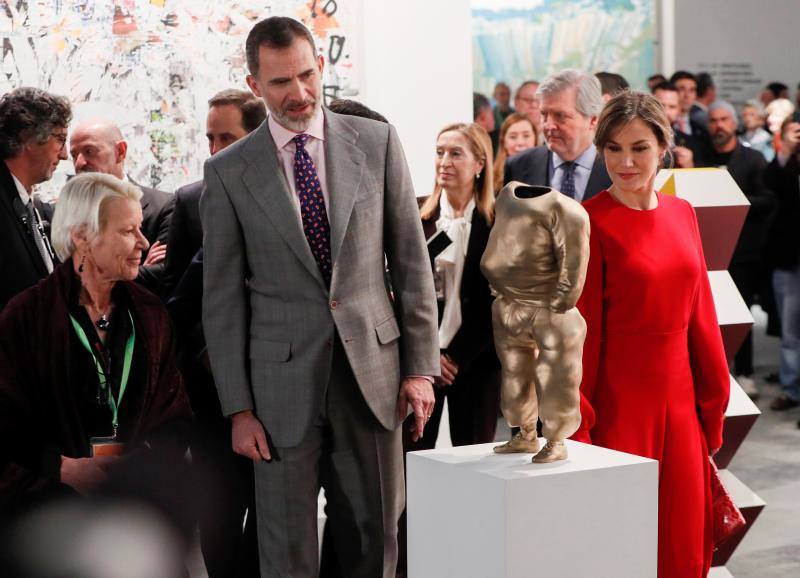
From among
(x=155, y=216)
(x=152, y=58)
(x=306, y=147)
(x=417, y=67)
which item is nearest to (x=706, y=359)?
(x=306, y=147)

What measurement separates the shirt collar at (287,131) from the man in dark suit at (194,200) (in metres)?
0.66

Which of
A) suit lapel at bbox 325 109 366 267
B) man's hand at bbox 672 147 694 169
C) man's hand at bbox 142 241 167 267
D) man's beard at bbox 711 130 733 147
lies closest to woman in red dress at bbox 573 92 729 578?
suit lapel at bbox 325 109 366 267

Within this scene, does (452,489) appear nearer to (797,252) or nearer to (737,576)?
(737,576)

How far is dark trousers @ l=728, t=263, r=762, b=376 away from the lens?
7016 millimetres

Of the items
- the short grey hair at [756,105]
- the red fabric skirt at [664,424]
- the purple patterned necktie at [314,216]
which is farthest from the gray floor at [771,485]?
the short grey hair at [756,105]

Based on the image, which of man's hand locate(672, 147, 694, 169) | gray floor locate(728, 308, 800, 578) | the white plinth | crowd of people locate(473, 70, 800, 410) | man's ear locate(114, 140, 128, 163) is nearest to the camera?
the white plinth

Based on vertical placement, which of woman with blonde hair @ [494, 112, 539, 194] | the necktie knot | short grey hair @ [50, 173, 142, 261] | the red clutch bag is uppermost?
the necktie knot

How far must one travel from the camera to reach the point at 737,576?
3.91 meters

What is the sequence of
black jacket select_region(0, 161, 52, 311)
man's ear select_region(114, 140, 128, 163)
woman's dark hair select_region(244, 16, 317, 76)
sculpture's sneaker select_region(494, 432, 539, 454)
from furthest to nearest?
man's ear select_region(114, 140, 128, 163) < black jacket select_region(0, 161, 52, 311) < woman's dark hair select_region(244, 16, 317, 76) < sculpture's sneaker select_region(494, 432, 539, 454)

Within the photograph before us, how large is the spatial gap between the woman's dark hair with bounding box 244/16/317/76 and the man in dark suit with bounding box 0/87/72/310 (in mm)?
884

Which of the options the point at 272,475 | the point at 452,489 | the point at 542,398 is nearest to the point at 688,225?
the point at 542,398

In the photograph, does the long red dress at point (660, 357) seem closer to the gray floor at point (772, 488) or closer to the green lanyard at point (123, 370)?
the green lanyard at point (123, 370)

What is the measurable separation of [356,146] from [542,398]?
794 millimetres

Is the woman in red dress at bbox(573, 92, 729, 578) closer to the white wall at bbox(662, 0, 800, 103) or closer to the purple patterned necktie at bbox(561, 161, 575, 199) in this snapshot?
the purple patterned necktie at bbox(561, 161, 575, 199)
